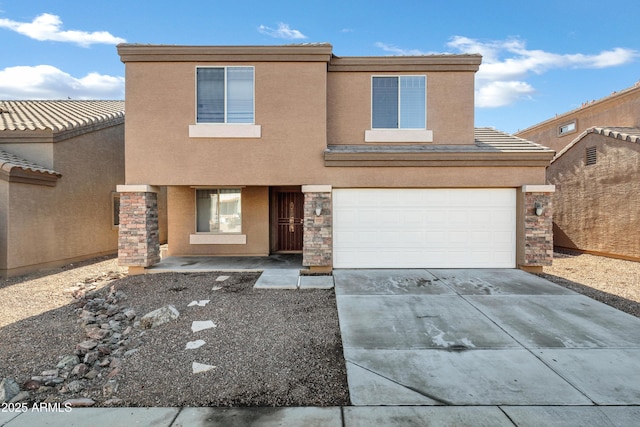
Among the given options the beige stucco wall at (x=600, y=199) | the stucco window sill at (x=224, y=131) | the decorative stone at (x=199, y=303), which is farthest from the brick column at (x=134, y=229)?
the beige stucco wall at (x=600, y=199)

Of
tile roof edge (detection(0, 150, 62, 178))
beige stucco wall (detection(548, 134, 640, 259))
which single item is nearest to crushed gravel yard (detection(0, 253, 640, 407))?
tile roof edge (detection(0, 150, 62, 178))

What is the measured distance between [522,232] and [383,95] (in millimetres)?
5593

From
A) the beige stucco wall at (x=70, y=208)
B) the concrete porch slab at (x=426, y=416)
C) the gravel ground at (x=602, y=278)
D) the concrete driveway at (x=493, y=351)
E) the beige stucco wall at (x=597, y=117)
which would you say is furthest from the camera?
the beige stucco wall at (x=597, y=117)

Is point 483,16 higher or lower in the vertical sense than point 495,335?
higher

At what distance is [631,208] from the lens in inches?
425

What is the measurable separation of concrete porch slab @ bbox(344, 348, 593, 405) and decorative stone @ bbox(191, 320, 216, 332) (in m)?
A: 2.45

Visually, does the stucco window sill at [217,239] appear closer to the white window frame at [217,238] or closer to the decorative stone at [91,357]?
the white window frame at [217,238]

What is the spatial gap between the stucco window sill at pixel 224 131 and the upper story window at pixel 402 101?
12.4 feet

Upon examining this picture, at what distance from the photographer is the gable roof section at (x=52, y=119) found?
1048 centimetres

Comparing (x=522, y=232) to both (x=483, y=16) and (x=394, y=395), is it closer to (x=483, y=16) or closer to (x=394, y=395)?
(x=394, y=395)

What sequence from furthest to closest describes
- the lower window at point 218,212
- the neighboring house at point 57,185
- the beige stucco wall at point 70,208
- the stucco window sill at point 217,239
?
the lower window at point 218,212 → the stucco window sill at point 217,239 → the beige stucco wall at point 70,208 → the neighboring house at point 57,185

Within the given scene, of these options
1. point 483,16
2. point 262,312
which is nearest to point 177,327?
point 262,312

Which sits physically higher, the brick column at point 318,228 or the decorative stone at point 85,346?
the brick column at point 318,228

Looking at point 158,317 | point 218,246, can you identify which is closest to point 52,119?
point 218,246
